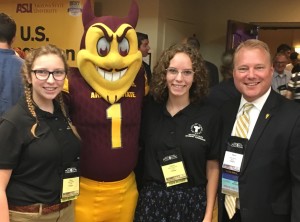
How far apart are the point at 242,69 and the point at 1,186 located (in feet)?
3.75

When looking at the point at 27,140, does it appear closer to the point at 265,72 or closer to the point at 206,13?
the point at 265,72

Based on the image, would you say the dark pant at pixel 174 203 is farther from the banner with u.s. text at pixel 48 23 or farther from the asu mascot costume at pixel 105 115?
the banner with u.s. text at pixel 48 23

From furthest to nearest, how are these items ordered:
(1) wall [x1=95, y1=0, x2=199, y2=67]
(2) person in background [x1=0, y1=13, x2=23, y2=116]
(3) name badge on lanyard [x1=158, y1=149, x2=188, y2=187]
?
(1) wall [x1=95, y1=0, x2=199, y2=67]
(2) person in background [x1=0, y1=13, x2=23, y2=116]
(3) name badge on lanyard [x1=158, y1=149, x2=188, y2=187]

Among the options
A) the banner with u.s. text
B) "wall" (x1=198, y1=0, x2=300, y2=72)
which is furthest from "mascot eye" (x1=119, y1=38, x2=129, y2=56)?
"wall" (x1=198, y1=0, x2=300, y2=72)

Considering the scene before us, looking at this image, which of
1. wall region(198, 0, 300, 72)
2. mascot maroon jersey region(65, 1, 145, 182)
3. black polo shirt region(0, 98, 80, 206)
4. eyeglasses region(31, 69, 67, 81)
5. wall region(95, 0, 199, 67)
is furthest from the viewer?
wall region(198, 0, 300, 72)

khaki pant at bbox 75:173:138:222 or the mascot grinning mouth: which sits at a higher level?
the mascot grinning mouth

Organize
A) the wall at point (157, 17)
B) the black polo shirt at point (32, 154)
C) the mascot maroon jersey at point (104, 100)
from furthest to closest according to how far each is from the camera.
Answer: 1. the wall at point (157, 17)
2. the mascot maroon jersey at point (104, 100)
3. the black polo shirt at point (32, 154)

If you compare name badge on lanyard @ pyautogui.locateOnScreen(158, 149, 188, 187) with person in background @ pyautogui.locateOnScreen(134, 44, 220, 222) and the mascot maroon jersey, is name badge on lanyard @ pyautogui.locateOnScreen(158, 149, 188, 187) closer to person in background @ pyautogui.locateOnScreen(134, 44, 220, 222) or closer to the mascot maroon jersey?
person in background @ pyautogui.locateOnScreen(134, 44, 220, 222)

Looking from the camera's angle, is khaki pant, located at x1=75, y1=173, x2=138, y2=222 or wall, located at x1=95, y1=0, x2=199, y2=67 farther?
wall, located at x1=95, y1=0, x2=199, y2=67

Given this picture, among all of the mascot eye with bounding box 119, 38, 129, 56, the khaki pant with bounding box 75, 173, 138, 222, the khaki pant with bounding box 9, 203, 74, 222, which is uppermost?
the mascot eye with bounding box 119, 38, 129, 56

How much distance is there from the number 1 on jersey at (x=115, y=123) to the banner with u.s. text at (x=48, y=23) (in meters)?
2.54

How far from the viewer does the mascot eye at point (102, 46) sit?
2059 millimetres

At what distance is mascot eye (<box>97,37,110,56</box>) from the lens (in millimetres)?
2059

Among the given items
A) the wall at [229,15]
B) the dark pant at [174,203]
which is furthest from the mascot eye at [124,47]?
the wall at [229,15]
